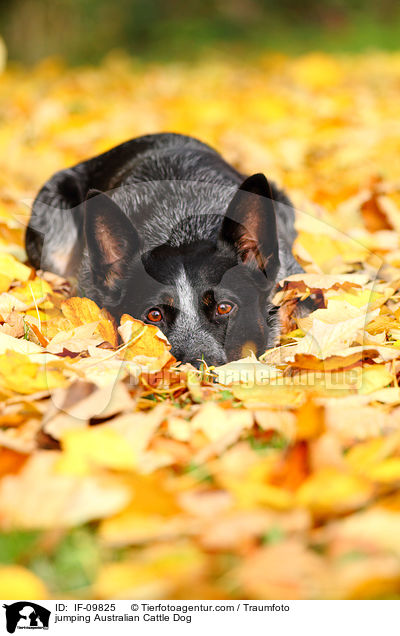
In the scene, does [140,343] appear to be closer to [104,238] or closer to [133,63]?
[104,238]

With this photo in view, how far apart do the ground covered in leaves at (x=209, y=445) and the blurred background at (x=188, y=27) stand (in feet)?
40.9

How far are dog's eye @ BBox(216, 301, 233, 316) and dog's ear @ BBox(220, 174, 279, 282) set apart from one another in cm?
30

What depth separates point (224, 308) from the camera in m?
3.42

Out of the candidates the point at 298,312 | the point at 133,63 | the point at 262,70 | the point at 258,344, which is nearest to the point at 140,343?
the point at 258,344

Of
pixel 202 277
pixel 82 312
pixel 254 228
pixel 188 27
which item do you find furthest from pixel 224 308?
pixel 188 27

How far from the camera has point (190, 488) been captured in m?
2.06

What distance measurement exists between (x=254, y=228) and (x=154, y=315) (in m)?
0.70

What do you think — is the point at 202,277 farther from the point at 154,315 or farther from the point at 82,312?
the point at 82,312

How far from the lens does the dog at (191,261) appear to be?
3400mm

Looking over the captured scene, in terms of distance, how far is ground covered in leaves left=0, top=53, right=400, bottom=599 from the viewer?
1.76m

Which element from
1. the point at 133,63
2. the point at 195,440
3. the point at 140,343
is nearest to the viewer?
the point at 195,440

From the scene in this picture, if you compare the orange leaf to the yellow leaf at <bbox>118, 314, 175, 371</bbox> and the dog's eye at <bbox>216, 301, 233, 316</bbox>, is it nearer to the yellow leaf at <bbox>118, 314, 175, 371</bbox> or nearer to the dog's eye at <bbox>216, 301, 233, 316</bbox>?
the yellow leaf at <bbox>118, 314, 175, 371</bbox>
